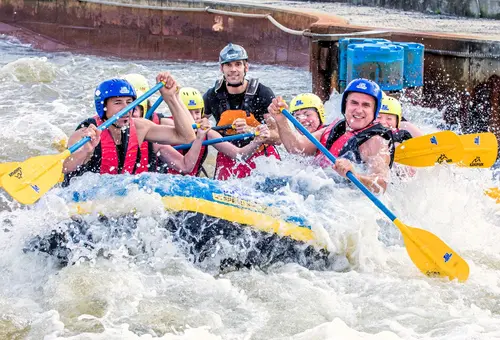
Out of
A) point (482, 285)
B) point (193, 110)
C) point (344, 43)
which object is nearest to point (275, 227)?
point (482, 285)


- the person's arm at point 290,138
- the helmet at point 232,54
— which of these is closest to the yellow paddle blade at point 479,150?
the person's arm at point 290,138

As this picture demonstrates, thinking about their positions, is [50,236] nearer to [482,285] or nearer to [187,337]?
[187,337]

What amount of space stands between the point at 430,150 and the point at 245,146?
1445 mm

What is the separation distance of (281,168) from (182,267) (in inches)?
45.7

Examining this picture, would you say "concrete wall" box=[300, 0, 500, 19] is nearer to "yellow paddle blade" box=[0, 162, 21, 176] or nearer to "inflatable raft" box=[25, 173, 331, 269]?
Result: "inflatable raft" box=[25, 173, 331, 269]

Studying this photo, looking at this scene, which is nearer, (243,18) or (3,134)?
(3,134)

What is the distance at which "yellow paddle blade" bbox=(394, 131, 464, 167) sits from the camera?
20.4 feet

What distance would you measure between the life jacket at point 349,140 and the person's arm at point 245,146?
449 mm

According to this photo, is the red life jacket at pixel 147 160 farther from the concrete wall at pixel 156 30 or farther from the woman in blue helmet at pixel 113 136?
the concrete wall at pixel 156 30

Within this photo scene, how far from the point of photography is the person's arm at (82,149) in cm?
533

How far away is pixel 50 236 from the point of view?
5.24 metres

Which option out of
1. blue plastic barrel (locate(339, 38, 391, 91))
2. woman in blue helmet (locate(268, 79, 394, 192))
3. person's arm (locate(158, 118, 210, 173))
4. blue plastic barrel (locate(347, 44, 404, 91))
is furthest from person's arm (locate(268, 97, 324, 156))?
blue plastic barrel (locate(339, 38, 391, 91))

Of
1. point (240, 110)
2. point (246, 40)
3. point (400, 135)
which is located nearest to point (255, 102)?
point (240, 110)

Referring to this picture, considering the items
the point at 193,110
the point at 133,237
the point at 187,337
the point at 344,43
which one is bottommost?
the point at 187,337
